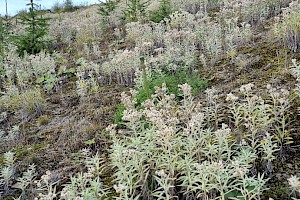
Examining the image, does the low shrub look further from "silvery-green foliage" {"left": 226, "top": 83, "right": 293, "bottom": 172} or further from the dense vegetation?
"silvery-green foliage" {"left": 226, "top": 83, "right": 293, "bottom": 172}

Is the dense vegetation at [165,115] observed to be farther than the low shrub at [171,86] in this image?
No

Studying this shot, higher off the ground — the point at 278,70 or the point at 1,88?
the point at 278,70

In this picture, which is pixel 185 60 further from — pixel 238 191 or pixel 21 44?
pixel 21 44

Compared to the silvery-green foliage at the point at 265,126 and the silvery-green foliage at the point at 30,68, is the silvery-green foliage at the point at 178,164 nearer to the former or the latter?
the silvery-green foliage at the point at 265,126

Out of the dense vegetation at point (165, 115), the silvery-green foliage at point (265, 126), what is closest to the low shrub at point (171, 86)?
the dense vegetation at point (165, 115)

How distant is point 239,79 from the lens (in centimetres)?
538

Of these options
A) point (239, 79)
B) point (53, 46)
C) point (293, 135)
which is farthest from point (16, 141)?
point (53, 46)

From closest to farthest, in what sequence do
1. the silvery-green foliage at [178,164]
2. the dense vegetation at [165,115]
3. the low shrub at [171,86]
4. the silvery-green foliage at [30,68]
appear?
the silvery-green foliage at [178,164]
the dense vegetation at [165,115]
the low shrub at [171,86]
the silvery-green foliage at [30,68]

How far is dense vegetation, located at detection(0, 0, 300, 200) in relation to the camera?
3043mm

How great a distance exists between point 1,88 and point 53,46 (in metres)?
3.30

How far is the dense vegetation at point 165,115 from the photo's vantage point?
9.98ft

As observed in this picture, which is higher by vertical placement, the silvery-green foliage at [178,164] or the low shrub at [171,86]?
the low shrub at [171,86]

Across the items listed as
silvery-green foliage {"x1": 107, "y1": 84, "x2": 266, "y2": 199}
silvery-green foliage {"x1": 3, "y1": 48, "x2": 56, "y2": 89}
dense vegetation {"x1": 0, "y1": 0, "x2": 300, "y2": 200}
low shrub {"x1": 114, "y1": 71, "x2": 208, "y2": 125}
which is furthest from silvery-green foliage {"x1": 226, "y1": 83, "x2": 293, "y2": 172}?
silvery-green foliage {"x1": 3, "y1": 48, "x2": 56, "y2": 89}

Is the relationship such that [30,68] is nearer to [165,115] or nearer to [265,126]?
[165,115]
